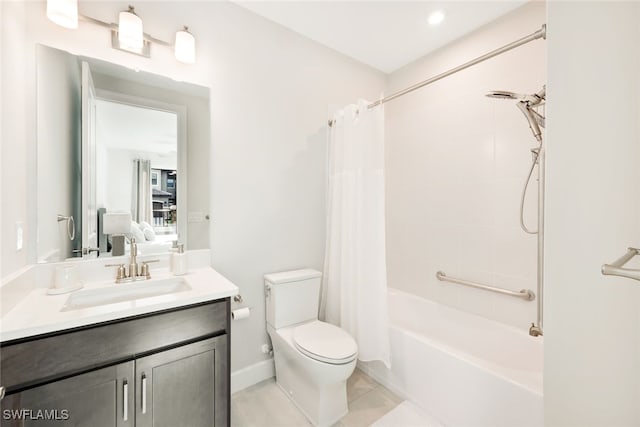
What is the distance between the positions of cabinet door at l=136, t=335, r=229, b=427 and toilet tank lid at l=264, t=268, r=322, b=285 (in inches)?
23.0

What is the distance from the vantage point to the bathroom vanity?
90 centimetres

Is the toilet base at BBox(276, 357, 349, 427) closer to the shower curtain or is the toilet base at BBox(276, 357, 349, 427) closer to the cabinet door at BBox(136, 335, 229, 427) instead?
the cabinet door at BBox(136, 335, 229, 427)

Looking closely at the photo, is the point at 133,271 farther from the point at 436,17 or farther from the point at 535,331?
the point at 436,17

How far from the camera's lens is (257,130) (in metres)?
1.93

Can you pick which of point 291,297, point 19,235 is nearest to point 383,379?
point 291,297

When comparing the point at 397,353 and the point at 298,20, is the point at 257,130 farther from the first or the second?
the point at 397,353

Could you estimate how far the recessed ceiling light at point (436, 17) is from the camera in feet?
6.20

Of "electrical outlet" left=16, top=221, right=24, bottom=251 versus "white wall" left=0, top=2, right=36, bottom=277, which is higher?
"white wall" left=0, top=2, right=36, bottom=277

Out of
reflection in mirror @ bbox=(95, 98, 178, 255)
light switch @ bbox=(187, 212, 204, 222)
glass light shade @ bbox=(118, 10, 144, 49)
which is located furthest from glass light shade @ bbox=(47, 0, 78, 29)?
light switch @ bbox=(187, 212, 204, 222)

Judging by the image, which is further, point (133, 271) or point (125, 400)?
point (133, 271)

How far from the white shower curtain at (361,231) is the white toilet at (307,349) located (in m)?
0.18

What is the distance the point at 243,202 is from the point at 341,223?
72 centimetres

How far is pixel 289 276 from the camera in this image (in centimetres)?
193

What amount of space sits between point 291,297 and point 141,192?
1127 mm
